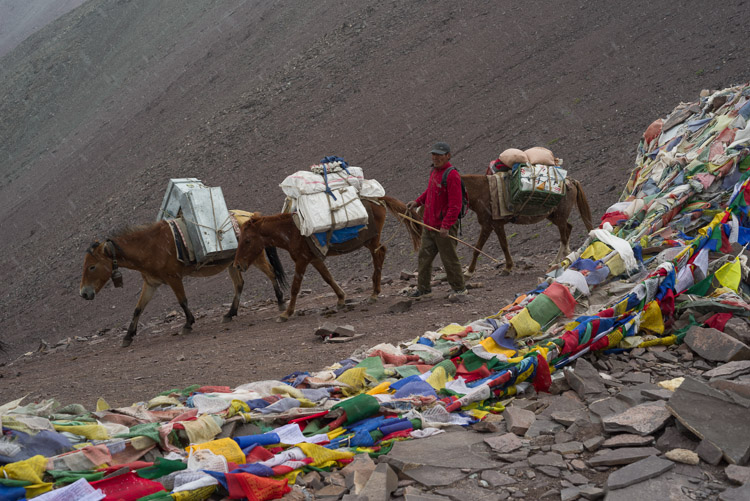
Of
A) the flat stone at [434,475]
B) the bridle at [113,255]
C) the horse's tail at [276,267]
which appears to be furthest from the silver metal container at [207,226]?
the flat stone at [434,475]

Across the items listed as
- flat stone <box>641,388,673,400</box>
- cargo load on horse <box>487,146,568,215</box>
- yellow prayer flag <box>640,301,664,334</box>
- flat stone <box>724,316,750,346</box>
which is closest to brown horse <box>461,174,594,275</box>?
cargo load on horse <box>487,146,568,215</box>

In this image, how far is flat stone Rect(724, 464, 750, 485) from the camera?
325cm

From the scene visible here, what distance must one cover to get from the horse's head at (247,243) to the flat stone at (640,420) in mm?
6974

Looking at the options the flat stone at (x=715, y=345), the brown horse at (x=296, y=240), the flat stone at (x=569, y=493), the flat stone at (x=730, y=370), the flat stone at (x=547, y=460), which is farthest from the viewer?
the brown horse at (x=296, y=240)

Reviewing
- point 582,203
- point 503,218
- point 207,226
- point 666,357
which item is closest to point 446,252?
point 503,218

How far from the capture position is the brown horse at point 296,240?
9938 millimetres

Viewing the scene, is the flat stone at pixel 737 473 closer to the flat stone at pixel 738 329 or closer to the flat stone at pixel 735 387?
the flat stone at pixel 735 387

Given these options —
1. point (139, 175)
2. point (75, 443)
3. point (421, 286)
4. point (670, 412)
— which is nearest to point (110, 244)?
point (421, 286)

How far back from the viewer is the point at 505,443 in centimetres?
402

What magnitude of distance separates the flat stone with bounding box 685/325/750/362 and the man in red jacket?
12.7 feet

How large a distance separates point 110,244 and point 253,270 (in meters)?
7.12

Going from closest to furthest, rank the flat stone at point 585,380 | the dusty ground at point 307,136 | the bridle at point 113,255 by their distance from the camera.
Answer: the flat stone at point 585,380, the dusty ground at point 307,136, the bridle at point 113,255

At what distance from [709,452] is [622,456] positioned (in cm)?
43

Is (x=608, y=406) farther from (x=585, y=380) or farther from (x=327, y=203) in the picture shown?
(x=327, y=203)
